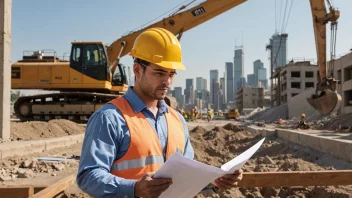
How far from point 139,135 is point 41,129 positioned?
11.3 meters

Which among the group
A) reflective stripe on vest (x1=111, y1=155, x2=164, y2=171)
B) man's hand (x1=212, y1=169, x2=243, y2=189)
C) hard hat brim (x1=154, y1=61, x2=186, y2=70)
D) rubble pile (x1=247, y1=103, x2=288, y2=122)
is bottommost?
rubble pile (x1=247, y1=103, x2=288, y2=122)

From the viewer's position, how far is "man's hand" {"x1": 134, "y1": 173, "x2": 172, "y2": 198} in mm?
1557

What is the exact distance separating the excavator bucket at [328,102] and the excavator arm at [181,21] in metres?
5.48

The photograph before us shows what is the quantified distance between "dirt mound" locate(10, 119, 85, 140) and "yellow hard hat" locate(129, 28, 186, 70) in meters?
9.48

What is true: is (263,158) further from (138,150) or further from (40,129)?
(138,150)

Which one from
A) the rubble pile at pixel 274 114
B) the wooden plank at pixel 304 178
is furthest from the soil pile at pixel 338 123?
the rubble pile at pixel 274 114

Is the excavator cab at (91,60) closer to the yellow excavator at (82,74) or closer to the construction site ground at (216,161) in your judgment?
the yellow excavator at (82,74)

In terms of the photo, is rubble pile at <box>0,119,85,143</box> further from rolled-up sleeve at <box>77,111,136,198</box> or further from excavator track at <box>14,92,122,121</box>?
rolled-up sleeve at <box>77,111,136,198</box>

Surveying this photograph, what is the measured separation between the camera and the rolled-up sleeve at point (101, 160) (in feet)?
5.35

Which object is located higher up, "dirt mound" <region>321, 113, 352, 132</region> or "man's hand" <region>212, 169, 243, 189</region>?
"man's hand" <region>212, 169, 243, 189</region>

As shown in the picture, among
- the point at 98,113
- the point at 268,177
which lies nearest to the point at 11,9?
the point at 268,177

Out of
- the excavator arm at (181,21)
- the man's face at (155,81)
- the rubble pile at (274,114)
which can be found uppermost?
the excavator arm at (181,21)

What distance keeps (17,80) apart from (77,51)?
300 centimetres

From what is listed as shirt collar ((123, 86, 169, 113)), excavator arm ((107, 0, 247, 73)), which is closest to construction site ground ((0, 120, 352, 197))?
shirt collar ((123, 86, 169, 113))
